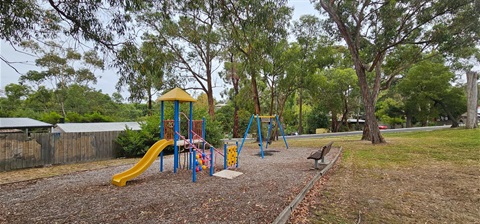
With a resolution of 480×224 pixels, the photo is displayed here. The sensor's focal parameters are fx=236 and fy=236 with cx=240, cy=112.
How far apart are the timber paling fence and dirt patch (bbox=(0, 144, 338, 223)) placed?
3615mm

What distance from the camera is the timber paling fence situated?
8383 mm

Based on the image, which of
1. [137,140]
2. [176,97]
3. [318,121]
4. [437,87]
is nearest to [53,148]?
[137,140]

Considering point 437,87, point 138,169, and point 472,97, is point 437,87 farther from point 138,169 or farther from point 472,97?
point 138,169

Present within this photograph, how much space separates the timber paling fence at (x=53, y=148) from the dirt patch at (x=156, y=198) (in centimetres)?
362

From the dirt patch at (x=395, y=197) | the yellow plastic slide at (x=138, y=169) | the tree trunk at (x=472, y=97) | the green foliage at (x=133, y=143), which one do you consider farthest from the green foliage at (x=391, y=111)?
the yellow plastic slide at (x=138, y=169)

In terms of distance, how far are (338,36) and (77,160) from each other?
50.5 feet

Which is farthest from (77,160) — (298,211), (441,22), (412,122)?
(412,122)

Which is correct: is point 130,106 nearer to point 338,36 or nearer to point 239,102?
point 239,102

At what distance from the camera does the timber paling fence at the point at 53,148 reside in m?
8.38

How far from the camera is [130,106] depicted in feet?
131

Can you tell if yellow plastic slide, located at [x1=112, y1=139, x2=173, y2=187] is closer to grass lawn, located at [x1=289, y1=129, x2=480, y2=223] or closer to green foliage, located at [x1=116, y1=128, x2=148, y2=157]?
grass lawn, located at [x1=289, y1=129, x2=480, y2=223]

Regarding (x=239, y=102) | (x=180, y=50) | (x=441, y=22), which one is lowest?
(x=239, y=102)

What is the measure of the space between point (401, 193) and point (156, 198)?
4.56m

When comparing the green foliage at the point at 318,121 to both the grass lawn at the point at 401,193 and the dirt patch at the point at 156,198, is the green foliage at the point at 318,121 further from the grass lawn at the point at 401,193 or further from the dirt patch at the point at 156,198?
the dirt patch at the point at 156,198
